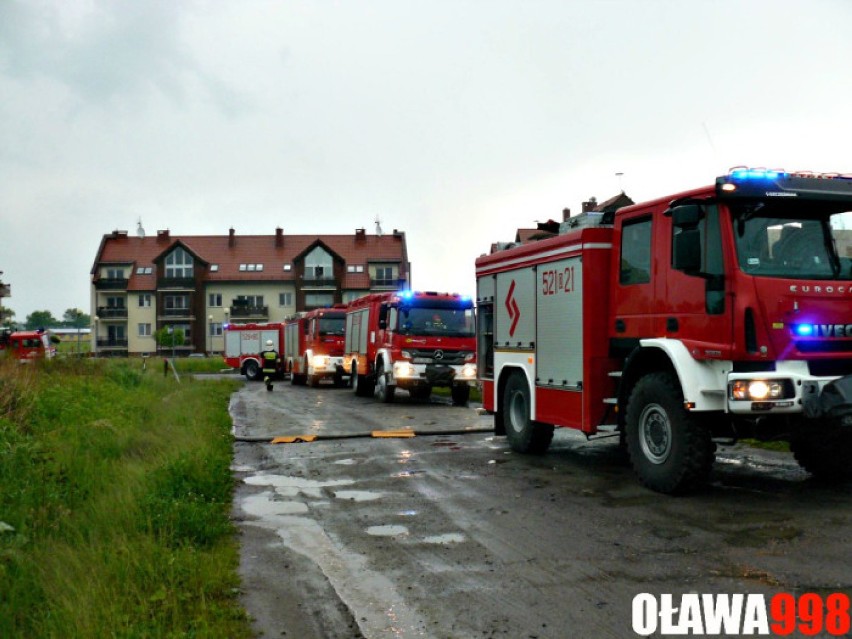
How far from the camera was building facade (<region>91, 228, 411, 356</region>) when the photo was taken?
248 feet

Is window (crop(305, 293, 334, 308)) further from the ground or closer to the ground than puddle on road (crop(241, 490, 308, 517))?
further from the ground

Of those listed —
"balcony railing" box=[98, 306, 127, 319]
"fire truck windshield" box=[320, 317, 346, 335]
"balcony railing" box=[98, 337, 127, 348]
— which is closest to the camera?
"fire truck windshield" box=[320, 317, 346, 335]

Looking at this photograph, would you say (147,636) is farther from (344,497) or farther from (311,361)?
(311,361)

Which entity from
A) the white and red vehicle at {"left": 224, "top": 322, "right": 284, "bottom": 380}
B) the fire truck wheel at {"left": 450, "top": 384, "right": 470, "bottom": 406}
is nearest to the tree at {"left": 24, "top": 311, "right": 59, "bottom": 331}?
the white and red vehicle at {"left": 224, "top": 322, "right": 284, "bottom": 380}

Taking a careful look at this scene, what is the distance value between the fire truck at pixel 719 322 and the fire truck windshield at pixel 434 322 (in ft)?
39.4

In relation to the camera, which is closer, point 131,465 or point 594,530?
point 594,530

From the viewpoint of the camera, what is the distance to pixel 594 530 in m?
6.59

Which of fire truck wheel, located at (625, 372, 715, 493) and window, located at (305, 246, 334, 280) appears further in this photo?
window, located at (305, 246, 334, 280)

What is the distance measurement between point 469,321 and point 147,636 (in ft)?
57.2

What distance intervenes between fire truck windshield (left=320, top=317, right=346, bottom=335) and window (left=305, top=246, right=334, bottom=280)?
45556 mm

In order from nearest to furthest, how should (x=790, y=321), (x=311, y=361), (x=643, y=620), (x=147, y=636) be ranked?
1. (x=147, y=636)
2. (x=643, y=620)
3. (x=790, y=321)
4. (x=311, y=361)

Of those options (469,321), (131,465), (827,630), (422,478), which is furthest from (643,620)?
(469,321)

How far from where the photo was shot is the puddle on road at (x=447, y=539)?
6.36 metres

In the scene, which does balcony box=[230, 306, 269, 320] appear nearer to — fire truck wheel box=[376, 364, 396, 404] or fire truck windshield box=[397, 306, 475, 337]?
fire truck wheel box=[376, 364, 396, 404]
